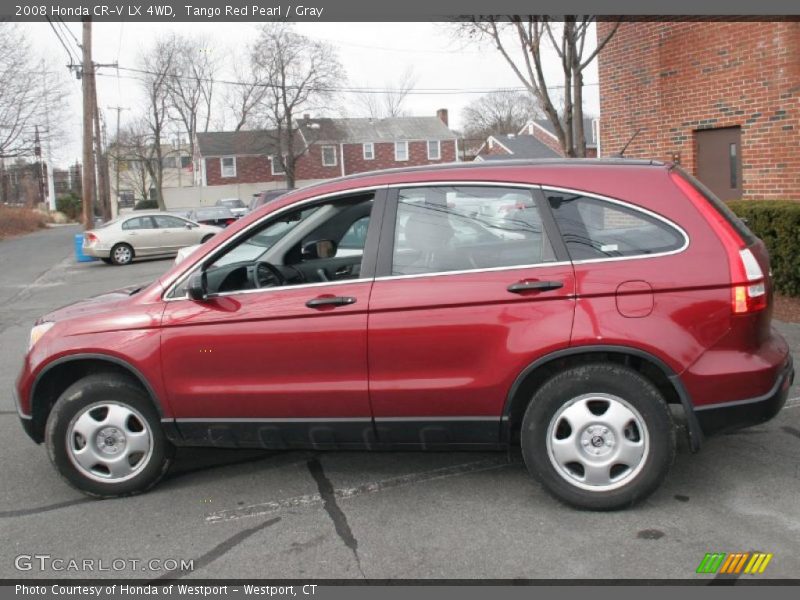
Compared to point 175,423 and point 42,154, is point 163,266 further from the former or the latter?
point 42,154

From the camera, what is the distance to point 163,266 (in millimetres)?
21094

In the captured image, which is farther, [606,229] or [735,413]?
[606,229]

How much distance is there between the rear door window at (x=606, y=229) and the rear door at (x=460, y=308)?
3.0 inches

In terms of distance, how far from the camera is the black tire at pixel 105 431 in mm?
4453

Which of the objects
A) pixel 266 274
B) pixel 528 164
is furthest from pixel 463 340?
pixel 266 274

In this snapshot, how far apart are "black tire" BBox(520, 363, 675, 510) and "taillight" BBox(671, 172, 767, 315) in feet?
1.97

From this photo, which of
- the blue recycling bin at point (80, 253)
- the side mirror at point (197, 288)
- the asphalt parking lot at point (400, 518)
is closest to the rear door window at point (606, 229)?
the asphalt parking lot at point (400, 518)

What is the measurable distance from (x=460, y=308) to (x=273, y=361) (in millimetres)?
1048

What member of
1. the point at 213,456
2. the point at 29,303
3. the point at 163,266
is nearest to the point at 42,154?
the point at 163,266

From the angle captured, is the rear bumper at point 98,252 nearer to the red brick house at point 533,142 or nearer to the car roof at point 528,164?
the car roof at point 528,164

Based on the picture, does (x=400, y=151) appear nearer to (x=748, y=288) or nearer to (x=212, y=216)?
(x=212, y=216)

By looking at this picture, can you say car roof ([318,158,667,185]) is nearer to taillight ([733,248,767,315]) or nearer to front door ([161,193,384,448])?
front door ([161,193,384,448])

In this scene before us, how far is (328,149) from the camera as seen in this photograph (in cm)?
6044

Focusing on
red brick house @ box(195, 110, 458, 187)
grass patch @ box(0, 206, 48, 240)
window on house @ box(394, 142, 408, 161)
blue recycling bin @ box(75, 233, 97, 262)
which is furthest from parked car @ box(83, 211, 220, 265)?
window on house @ box(394, 142, 408, 161)
